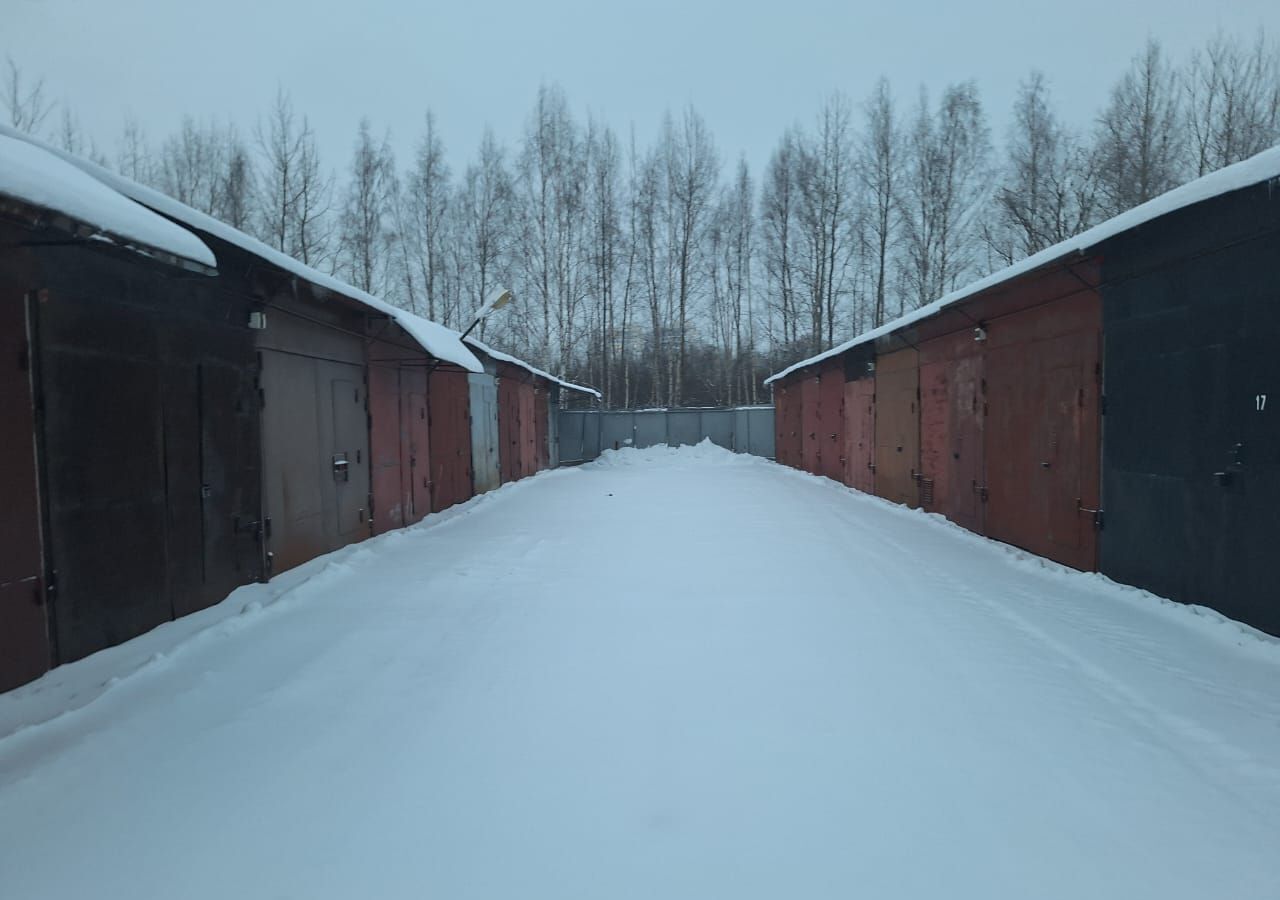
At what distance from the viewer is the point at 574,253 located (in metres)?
29.4

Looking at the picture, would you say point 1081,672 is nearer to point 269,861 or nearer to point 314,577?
point 269,861

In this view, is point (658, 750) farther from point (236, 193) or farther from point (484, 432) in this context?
point (236, 193)

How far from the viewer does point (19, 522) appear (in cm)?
384

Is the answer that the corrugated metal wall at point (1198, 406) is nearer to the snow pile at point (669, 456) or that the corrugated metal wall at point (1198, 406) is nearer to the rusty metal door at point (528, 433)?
the rusty metal door at point (528, 433)

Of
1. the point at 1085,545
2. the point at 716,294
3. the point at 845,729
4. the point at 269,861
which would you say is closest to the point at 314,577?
the point at 269,861

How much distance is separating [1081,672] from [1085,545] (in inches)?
122

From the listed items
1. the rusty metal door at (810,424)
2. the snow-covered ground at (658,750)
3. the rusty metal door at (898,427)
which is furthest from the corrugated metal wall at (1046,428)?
the rusty metal door at (810,424)

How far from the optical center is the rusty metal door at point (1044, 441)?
6.71 meters

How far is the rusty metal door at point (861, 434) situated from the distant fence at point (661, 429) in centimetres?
1143

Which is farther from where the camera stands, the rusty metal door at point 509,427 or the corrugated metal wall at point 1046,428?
the rusty metal door at point 509,427

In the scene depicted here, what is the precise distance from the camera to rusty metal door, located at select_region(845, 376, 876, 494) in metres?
14.8

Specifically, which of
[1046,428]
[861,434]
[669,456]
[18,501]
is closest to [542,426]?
[669,456]

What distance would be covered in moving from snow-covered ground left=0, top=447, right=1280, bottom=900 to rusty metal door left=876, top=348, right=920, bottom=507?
21.3 feet

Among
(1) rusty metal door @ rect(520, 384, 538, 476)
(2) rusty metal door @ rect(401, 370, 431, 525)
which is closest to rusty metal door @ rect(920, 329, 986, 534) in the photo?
(2) rusty metal door @ rect(401, 370, 431, 525)
